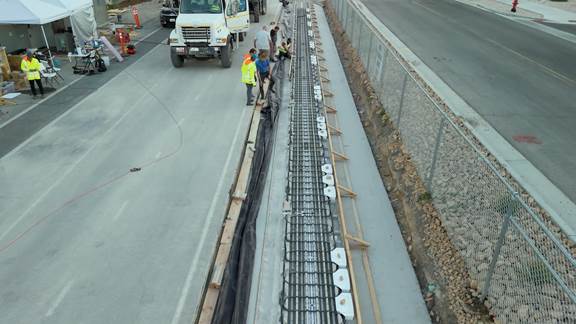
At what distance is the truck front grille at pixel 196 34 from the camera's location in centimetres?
1803

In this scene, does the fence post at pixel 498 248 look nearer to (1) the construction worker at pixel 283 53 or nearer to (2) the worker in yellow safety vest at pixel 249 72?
(2) the worker in yellow safety vest at pixel 249 72

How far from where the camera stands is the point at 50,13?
58.9 ft

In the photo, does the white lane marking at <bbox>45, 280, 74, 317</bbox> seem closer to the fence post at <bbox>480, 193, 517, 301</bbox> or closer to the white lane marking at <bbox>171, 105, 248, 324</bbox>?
the white lane marking at <bbox>171, 105, 248, 324</bbox>

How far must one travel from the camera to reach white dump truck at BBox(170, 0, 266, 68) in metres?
18.1

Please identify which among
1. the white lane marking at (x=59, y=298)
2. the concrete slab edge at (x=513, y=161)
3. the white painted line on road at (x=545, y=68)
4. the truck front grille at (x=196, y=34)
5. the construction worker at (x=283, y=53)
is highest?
the truck front grille at (x=196, y=34)

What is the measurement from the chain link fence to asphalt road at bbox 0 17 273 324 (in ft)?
15.1

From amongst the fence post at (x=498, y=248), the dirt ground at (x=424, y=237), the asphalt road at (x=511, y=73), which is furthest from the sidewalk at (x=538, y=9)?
the fence post at (x=498, y=248)

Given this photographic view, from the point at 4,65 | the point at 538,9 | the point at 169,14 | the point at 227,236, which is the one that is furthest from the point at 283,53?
the point at 538,9

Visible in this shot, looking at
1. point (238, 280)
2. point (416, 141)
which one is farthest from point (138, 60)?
point (238, 280)

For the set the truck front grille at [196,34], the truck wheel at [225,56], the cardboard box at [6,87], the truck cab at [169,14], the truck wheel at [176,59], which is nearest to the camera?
the cardboard box at [6,87]

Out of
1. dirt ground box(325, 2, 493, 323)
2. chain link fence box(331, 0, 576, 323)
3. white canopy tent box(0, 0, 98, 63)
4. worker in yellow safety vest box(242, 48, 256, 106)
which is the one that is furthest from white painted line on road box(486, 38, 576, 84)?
white canopy tent box(0, 0, 98, 63)

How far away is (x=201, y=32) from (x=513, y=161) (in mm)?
13506

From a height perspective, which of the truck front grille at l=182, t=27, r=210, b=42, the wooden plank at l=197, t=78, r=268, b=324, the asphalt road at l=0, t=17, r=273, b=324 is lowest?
the asphalt road at l=0, t=17, r=273, b=324

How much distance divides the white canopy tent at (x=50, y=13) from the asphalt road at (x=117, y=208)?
4713mm
